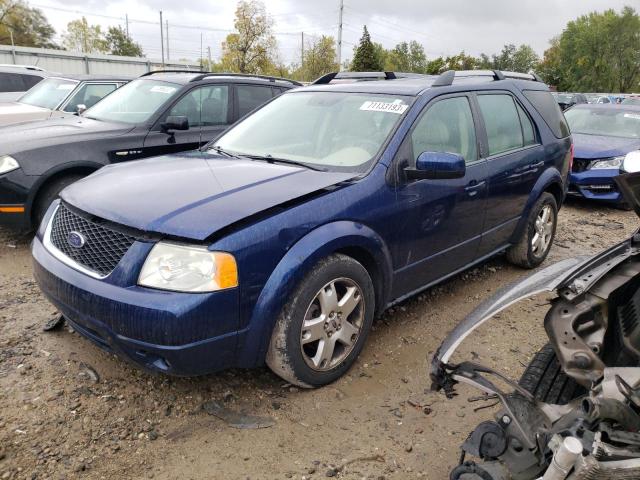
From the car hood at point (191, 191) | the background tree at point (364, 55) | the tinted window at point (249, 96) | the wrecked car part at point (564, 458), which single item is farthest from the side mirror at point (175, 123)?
the background tree at point (364, 55)

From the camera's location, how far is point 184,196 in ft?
8.92

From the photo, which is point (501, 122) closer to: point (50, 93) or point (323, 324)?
point (323, 324)

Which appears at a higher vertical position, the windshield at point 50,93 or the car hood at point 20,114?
the windshield at point 50,93

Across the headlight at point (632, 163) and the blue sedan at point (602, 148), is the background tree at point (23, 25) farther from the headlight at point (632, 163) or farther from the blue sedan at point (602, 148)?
the headlight at point (632, 163)

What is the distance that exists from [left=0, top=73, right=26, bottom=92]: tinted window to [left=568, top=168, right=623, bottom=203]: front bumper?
1326 cm

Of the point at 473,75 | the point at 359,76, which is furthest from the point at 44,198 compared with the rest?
the point at 473,75

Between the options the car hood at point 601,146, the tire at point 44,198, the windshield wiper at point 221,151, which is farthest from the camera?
the car hood at point 601,146

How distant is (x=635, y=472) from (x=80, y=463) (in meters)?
2.22

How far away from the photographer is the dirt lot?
7.95 feet

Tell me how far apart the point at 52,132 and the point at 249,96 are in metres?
2.40

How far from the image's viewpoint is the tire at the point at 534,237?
479cm

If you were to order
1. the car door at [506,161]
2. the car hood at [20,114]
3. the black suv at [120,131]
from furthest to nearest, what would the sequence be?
1. the car hood at [20,114]
2. the black suv at [120,131]
3. the car door at [506,161]

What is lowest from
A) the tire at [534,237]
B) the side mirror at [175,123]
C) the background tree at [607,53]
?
the tire at [534,237]

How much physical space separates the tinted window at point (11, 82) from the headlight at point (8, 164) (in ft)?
34.7
